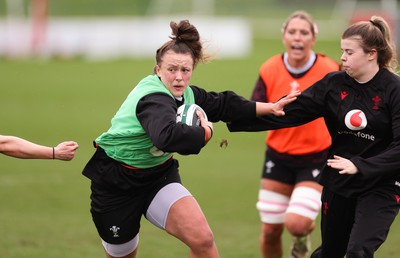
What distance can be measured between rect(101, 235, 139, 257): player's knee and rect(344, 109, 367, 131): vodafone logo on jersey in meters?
1.80

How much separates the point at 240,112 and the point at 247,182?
6.17 m

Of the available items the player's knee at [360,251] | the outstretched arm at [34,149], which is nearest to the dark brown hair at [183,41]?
the outstretched arm at [34,149]

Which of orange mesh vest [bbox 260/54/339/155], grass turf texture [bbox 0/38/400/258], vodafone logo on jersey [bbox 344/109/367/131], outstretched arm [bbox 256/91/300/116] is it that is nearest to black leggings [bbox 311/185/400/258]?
vodafone logo on jersey [bbox 344/109/367/131]

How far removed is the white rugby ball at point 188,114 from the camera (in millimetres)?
5684

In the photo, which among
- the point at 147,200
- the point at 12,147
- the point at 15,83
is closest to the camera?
the point at 12,147

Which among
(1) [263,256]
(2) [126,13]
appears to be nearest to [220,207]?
(1) [263,256]

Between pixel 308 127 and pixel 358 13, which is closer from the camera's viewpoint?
pixel 308 127

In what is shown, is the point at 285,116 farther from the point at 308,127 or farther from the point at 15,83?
the point at 15,83

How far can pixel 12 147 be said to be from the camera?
18.6ft

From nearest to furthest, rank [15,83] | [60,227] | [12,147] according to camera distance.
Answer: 1. [12,147]
2. [60,227]
3. [15,83]

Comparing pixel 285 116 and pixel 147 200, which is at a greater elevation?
pixel 285 116

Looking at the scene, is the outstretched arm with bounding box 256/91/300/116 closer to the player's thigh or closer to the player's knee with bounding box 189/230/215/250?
the player's thigh

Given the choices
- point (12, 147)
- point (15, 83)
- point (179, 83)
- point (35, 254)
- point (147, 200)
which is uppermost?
point (179, 83)

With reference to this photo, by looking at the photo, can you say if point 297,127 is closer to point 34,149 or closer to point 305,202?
point 305,202
